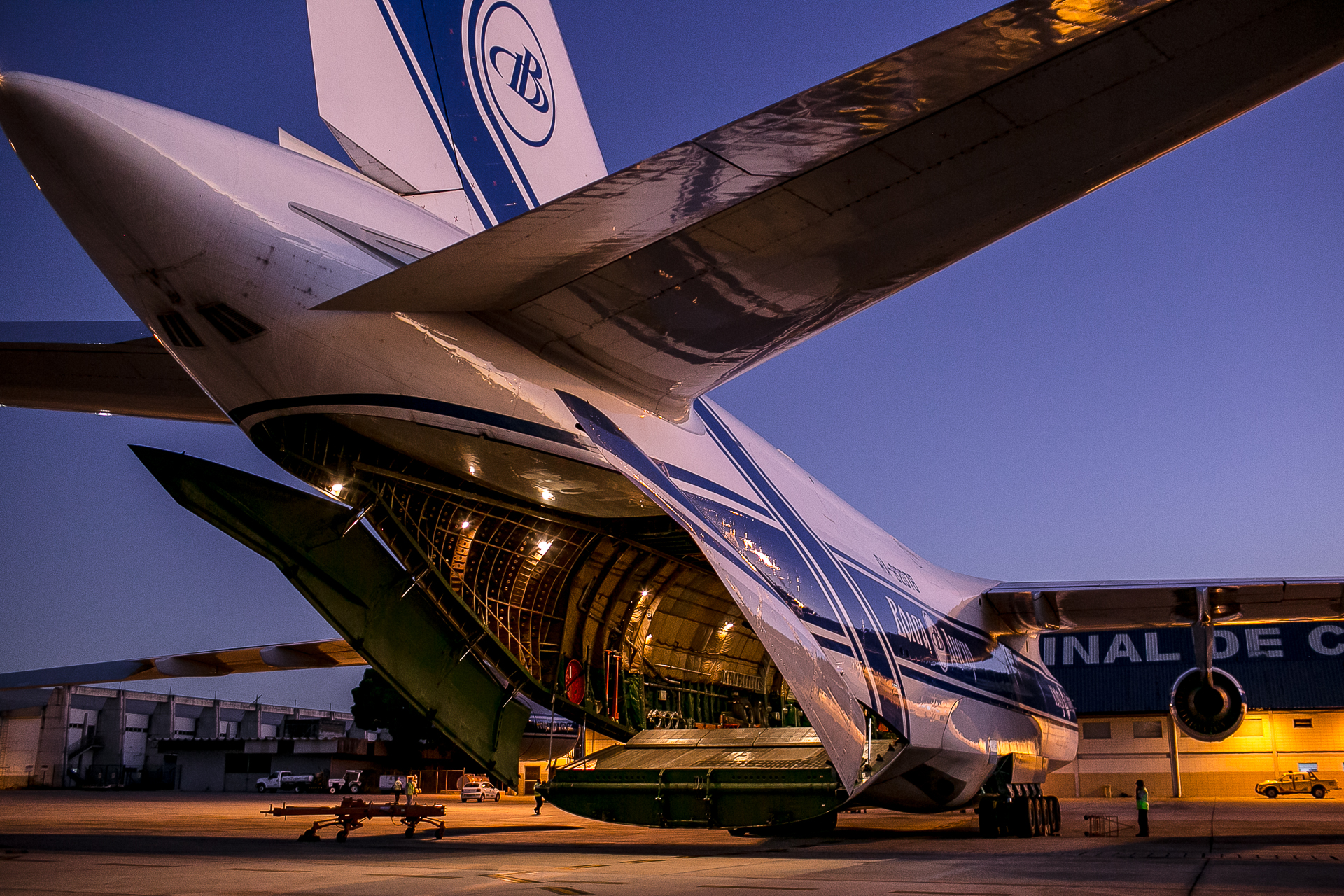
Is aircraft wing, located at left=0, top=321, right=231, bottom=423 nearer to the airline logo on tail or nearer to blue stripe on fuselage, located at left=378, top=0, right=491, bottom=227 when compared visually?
blue stripe on fuselage, located at left=378, top=0, right=491, bottom=227

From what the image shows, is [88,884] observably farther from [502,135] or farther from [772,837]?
[772,837]

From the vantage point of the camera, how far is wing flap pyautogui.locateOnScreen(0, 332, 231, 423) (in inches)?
244

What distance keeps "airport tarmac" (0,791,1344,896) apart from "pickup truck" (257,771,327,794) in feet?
61.8

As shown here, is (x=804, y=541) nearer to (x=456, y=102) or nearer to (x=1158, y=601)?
(x=456, y=102)

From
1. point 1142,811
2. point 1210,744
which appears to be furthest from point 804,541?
point 1210,744

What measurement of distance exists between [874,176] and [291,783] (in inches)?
1350

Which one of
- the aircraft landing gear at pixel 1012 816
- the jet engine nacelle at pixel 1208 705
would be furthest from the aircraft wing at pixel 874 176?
the jet engine nacelle at pixel 1208 705

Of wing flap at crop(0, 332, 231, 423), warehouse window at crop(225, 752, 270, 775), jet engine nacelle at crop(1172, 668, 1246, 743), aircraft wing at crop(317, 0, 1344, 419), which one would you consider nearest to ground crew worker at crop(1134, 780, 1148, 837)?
jet engine nacelle at crop(1172, 668, 1246, 743)

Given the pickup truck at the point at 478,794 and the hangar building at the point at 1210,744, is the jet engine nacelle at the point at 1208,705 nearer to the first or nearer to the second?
the pickup truck at the point at 478,794

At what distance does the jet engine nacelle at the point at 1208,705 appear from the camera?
43.4ft

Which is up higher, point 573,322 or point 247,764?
point 573,322

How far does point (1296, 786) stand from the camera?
28281 millimetres

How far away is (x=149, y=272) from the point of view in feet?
17.1

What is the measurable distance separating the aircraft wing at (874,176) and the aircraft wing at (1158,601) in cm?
858
